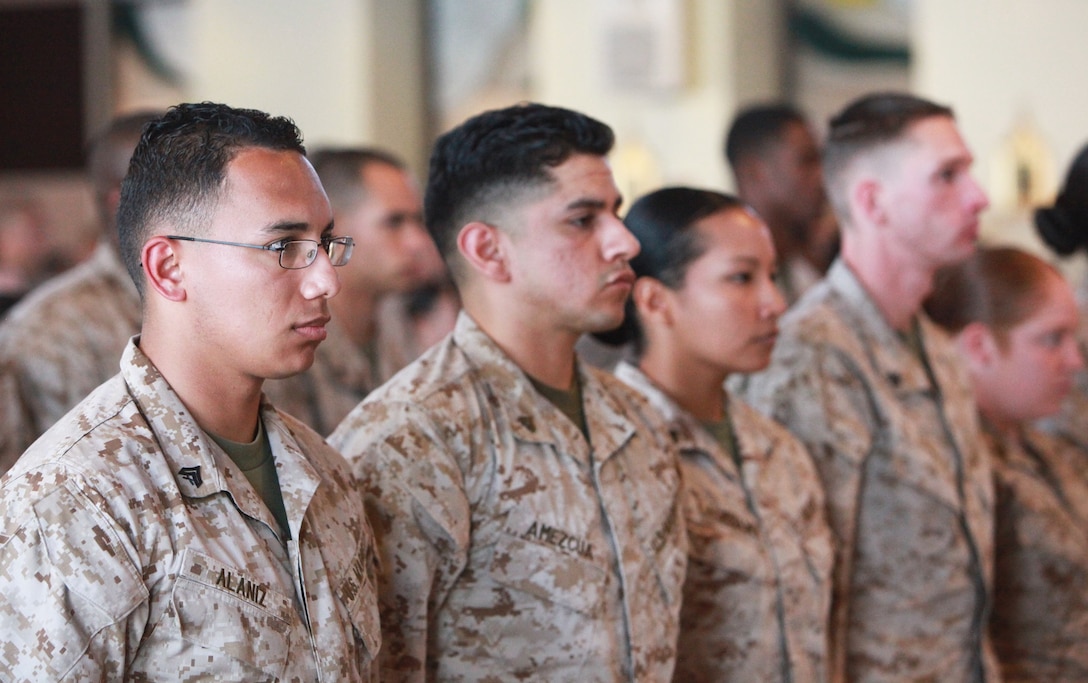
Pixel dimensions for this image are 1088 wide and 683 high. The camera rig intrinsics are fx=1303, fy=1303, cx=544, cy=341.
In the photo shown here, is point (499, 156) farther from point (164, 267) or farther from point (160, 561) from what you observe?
point (160, 561)

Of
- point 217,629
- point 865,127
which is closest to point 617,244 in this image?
point 217,629

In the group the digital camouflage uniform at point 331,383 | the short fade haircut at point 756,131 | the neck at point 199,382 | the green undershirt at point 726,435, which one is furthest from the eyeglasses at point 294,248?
the short fade haircut at point 756,131

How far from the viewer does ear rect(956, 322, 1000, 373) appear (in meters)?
3.17

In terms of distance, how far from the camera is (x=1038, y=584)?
2938 millimetres

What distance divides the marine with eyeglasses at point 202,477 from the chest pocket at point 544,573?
26 cm

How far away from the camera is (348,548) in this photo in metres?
1.63

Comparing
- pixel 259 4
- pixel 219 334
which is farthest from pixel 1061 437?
pixel 259 4

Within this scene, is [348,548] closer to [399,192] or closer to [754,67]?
[399,192]

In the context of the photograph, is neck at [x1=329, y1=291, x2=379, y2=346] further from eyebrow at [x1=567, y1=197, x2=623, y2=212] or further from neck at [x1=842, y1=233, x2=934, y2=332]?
eyebrow at [x1=567, y1=197, x2=623, y2=212]

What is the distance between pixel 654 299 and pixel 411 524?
83 cm

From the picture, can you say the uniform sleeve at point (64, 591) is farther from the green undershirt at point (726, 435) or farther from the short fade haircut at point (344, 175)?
the short fade haircut at point (344, 175)

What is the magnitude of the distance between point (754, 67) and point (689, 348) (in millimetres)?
6165

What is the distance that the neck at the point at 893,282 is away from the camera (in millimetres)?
2904

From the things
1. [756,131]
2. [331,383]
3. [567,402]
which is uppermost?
[756,131]
